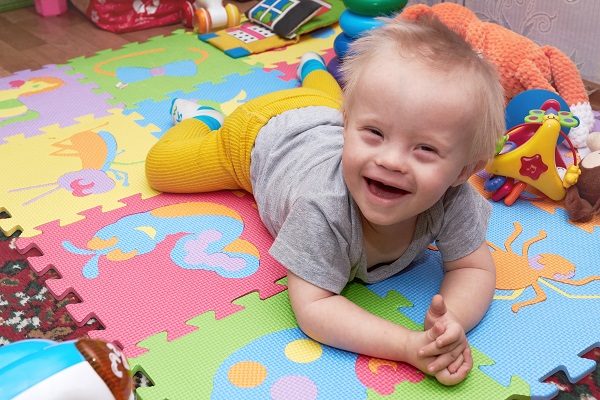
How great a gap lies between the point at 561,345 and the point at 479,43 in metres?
0.79

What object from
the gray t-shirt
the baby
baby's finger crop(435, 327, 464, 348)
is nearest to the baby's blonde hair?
the baby

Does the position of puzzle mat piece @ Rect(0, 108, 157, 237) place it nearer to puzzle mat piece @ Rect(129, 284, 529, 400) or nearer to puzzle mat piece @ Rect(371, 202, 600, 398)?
puzzle mat piece @ Rect(129, 284, 529, 400)

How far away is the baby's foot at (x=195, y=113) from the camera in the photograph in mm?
1380

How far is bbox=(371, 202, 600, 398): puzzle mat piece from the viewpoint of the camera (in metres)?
0.90

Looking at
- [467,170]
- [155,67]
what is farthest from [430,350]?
[155,67]

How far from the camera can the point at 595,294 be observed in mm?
1035

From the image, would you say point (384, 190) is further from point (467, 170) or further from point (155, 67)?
point (155, 67)

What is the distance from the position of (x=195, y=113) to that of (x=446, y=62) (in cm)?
71

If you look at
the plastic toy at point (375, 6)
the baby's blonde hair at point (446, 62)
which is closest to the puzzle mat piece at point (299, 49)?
the plastic toy at point (375, 6)

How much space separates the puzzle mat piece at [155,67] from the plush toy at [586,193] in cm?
87

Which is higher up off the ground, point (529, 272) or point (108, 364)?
point (108, 364)

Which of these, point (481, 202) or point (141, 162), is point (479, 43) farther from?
point (141, 162)

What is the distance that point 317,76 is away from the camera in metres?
1.53

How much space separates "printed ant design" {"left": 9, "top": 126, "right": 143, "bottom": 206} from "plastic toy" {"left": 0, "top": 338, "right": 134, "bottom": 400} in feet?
2.09
